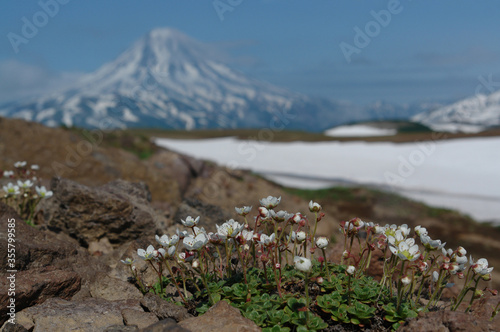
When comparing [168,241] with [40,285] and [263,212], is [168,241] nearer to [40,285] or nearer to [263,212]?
[263,212]

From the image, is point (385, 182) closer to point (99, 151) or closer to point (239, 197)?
point (239, 197)

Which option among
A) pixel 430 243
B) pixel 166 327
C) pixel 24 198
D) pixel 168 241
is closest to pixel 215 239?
pixel 168 241

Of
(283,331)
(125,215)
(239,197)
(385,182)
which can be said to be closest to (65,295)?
(125,215)

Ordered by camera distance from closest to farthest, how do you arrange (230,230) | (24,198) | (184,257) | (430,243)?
(430,243), (230,230), (184,257), (24,198)

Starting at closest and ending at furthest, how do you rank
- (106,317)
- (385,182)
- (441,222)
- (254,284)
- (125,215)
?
(106,317) → (254,284) → (125,215) → (441,222) → (385,182)

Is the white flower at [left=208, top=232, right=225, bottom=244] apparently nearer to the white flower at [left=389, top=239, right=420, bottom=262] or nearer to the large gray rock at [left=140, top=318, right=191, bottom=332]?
the large gray rock at [left=140, top=318, right=191, bottom=332]

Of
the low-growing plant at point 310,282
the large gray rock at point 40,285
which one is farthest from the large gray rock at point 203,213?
the large gray rock at point 40,285
